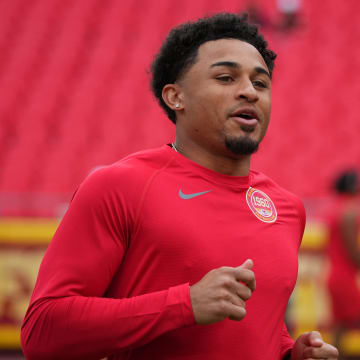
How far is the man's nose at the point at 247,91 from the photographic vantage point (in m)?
1.67

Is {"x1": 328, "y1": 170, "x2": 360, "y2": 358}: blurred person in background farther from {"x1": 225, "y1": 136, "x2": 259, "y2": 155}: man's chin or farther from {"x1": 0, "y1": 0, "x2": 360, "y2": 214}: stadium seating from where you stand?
{"x1": 225, "y1": 136, "x2": 259, "y2": 155}: man's chin

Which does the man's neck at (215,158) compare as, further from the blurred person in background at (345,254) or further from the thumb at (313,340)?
the blurred person in background at (345,254)

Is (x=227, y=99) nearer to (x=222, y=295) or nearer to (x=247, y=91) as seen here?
(x=247, y=91)

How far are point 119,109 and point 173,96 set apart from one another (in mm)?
8032

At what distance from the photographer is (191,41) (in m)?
1.85

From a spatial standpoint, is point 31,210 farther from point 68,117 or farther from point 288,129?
point 288,129

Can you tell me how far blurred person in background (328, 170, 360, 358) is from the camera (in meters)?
4.75

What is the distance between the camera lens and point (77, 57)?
435 inches

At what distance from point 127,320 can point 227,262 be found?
30cm

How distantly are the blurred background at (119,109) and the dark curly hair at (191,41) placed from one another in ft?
12.1

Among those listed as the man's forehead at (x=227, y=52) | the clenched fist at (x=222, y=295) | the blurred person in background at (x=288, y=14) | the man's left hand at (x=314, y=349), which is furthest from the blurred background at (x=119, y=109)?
the clenched fist at (x=222, y=295)

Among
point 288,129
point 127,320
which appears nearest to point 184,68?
point 127,320

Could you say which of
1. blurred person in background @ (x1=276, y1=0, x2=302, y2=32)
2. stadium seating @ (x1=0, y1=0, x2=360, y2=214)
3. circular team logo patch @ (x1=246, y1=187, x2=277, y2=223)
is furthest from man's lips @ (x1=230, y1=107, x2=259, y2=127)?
blurred person in background @ (x1=276, y1=0, x2=302, y2=32)

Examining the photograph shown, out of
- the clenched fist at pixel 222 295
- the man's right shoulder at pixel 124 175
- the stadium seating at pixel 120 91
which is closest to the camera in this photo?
the clenched fist at pixel 222 295
